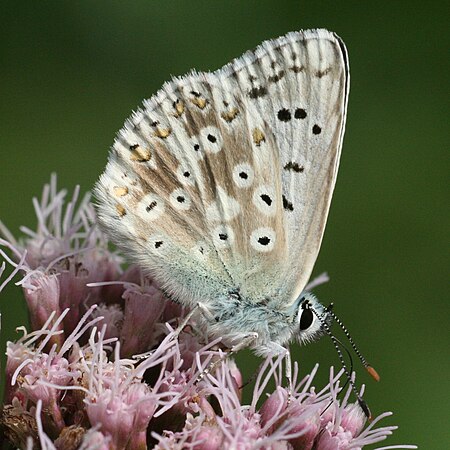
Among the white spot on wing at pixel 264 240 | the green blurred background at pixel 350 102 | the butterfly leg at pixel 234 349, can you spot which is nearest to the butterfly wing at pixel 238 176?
the white spot on wing at pixel 264 240

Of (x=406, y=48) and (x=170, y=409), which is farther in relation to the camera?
(x=406, y=48)

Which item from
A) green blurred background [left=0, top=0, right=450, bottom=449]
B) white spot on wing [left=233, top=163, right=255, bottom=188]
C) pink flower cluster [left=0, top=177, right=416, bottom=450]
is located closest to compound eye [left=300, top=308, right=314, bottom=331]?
pink flower cluster [left=0, top=177, right=416, bottom=450]

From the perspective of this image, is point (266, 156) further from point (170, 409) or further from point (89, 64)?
point (89, 64)

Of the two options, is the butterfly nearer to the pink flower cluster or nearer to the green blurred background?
the pink flower cluster

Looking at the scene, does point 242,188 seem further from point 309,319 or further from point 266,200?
point 309,319

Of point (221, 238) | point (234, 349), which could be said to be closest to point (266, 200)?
point (221, 238)

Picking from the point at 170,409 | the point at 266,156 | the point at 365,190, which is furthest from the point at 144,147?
the point at 365,190

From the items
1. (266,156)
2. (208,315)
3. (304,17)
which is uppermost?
(304,17)
